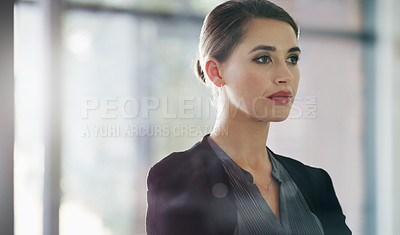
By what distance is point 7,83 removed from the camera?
0.81 metres

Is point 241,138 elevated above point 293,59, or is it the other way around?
point 293,59

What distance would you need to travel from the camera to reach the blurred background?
833 millimetres

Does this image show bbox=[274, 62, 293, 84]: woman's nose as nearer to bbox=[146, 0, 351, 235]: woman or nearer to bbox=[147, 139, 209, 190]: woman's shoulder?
bbox=[146, 0, 351, 235]: woman

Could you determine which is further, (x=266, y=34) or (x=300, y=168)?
(x=300, y=168)

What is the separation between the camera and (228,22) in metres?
0.79

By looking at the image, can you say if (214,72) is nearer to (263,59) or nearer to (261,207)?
(263,59)

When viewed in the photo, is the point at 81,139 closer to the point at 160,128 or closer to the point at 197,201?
the point at 160,128

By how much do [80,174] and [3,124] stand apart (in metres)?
0.22

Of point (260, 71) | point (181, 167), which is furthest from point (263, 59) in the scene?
point (181, 167)

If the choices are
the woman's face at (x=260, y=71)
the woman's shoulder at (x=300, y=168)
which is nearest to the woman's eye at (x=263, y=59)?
the woman's face at (x=260, y=71)

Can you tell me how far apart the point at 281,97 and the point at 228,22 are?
0.71 feet

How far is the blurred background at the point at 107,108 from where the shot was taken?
2.73 feet

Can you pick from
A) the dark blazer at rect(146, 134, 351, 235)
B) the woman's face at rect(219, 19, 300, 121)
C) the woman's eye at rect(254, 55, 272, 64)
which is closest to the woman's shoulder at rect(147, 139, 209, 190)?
the dark blazer at rect(146, 134, 351, 235)

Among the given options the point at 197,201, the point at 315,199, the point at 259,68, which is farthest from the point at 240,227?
the point at 259,68
